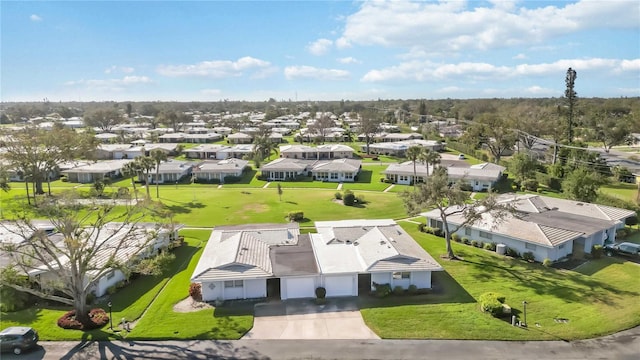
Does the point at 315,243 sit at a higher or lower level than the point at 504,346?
higher

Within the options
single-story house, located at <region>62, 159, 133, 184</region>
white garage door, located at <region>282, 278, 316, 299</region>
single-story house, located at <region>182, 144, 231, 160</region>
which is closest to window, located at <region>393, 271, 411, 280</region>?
white garage door, located at <region>282, 278, 316, 299</region>

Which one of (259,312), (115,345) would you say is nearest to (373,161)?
(259,312)

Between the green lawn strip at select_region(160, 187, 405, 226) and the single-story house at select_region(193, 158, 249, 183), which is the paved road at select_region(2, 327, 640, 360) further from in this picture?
the single-story house at select_region(193, 158, 249, 183)

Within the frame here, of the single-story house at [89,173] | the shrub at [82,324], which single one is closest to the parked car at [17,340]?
the shrub at [82,324]

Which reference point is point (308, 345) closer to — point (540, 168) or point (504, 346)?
point (504, 346)

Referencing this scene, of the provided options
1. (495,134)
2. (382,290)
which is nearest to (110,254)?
(382,290)
